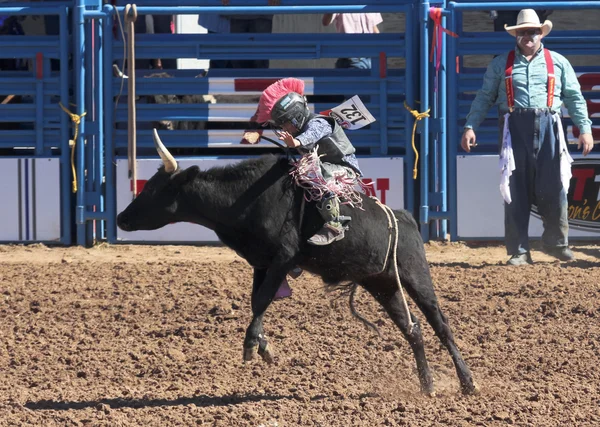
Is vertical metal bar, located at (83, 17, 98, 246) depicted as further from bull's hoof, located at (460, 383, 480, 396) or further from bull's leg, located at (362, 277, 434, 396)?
bull's hoof, located at (460, 383, 480, 396)

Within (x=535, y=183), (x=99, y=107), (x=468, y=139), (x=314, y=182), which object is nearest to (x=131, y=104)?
(x=99, y=107)

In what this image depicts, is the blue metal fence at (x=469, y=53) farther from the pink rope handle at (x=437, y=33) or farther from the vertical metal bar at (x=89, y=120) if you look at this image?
the vertical metal bar at (x=89, y=120)

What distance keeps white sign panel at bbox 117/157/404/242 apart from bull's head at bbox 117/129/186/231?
4.17m

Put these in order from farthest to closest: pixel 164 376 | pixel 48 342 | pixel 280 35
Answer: pixel 280 35 → pixel 48 342 → pixel 164 376

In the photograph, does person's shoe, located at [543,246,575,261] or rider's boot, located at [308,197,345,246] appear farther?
person's shoe, located at [543,246,575,261]

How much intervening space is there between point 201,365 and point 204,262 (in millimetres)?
2994

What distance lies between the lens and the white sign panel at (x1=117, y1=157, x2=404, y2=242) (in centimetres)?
1064

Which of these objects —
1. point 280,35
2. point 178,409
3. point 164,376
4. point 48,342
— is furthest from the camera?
point 280,35

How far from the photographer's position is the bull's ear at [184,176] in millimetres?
6348

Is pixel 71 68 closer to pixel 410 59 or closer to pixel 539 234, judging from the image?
pixel 410 59

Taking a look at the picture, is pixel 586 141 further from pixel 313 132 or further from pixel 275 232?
pixel 275 232

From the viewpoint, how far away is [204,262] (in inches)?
394

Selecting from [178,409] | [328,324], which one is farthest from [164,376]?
[328,324]

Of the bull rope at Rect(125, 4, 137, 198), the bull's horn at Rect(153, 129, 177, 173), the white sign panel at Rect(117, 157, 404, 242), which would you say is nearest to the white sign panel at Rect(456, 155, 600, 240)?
the white sign panel at Rect(117, 157, 404, 242)
